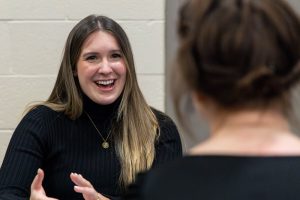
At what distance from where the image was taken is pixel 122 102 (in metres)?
2.09

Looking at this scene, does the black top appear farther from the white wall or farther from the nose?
the white wall

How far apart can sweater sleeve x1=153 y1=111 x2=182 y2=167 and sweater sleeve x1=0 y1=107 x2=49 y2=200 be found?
42cm

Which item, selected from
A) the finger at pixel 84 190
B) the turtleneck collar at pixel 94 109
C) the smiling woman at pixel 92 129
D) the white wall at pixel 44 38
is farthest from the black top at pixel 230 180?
the white wall at pixel 44 38

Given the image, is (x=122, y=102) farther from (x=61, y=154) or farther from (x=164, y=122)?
(x=61, y=154)

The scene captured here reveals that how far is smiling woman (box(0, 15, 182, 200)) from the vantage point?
6.39 ft

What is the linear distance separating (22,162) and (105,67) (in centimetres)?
45

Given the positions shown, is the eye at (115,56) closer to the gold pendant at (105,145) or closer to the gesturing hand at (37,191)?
the gold pendant at (105,145)

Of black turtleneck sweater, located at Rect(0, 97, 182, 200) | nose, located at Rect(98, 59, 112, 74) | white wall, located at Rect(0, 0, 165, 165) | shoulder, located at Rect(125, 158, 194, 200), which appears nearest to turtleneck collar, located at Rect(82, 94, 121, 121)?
black turtleneck sweater, located at Rect(0, 97, 182, 200)

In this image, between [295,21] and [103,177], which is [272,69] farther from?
[103,177]

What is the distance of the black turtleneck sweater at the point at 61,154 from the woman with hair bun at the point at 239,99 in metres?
1.09

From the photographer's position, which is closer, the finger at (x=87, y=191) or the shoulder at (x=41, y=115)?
the finger at (x=87, y=191)

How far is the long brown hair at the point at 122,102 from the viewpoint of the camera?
203 cm

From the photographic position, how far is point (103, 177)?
1984 millimetres

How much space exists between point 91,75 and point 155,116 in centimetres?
29
